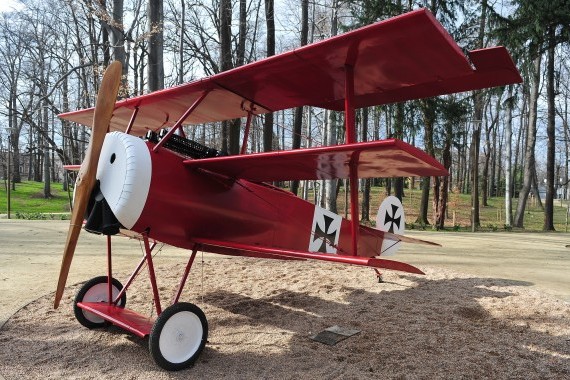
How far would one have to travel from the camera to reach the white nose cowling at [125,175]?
3.67 metres

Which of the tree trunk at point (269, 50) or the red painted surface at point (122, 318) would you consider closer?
the red painted surface at point (122, 318)

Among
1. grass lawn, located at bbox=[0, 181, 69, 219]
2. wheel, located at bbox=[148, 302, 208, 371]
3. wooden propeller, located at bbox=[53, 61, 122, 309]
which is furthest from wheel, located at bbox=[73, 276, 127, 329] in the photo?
grass lawn, located at bbox=[0, 181, 69, 219]

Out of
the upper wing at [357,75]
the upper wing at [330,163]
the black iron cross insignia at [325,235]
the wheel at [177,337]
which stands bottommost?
the wheel at [177,337]

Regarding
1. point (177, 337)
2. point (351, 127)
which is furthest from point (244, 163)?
point (177, 337)

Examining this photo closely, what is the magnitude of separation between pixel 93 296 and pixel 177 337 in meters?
1.66

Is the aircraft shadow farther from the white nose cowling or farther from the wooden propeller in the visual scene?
the white nose cowling

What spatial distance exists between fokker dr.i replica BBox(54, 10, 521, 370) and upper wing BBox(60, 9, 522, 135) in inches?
0.6

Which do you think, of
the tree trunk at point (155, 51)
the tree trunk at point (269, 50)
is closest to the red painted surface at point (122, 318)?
the tree trunk at point (155, 51)

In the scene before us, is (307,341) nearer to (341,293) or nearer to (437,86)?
(341,293)

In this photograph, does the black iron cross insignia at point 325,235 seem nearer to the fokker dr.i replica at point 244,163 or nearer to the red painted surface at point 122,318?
the fokker dr.i replica at point 244,163

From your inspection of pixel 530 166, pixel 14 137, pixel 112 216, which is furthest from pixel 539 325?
pixel 14 137

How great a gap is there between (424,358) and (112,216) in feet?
10.3

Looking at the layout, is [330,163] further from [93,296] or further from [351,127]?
[93,296]

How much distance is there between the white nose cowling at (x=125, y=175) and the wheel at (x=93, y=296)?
147 centimetres
